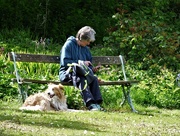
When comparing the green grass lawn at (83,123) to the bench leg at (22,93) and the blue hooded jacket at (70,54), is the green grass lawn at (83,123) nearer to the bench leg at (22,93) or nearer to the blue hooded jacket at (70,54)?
the bench leg at (22,93)

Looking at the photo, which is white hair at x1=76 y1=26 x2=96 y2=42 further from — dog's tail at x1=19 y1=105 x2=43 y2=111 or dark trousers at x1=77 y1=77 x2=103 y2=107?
dog's tail at x1=19 y1=105 x2=43 y2=111

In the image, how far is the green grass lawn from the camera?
17.9 feet

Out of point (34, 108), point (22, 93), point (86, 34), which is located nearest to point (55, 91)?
point (34, 108)

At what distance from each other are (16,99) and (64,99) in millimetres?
1080

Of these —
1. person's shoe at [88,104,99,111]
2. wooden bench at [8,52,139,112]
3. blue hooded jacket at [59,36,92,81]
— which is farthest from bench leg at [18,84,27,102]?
person's shoe at [88,104,99,111]

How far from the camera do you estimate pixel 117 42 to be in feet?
42.0

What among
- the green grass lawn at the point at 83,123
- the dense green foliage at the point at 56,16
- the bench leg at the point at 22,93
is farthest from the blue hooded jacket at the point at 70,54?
the dense green foliage at the point at 56,16

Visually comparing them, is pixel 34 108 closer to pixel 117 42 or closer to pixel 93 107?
pixel 93 107

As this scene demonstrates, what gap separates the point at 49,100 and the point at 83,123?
4.99ft

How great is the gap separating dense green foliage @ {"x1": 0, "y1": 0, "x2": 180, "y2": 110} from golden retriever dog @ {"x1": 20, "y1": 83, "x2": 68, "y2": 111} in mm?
596

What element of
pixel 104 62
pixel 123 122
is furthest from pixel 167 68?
pixel 123 122

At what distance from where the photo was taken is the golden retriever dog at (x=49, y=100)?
7.64m

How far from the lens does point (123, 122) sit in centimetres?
678

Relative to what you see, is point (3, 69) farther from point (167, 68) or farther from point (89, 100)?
point (167, 68)
